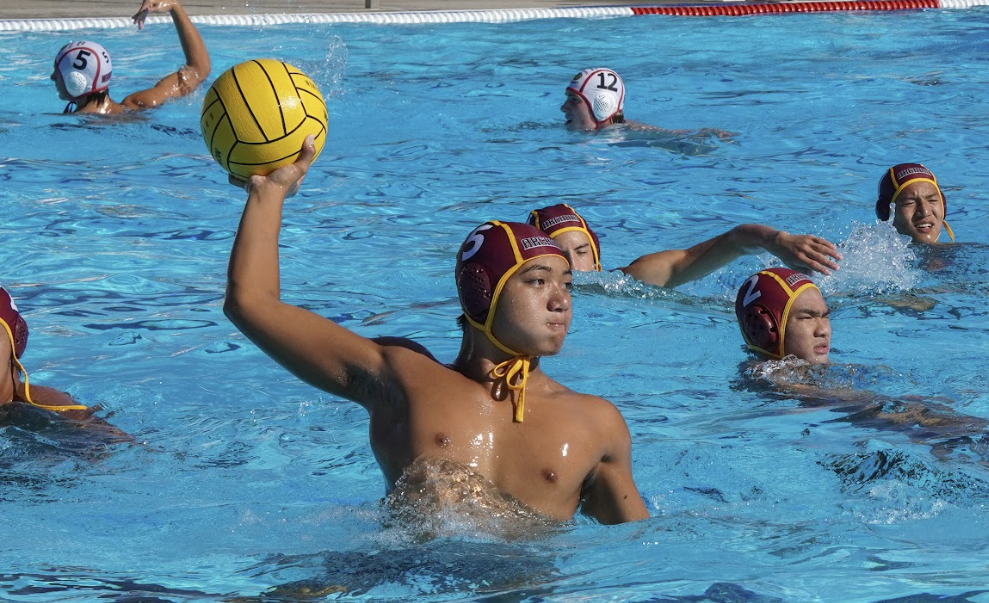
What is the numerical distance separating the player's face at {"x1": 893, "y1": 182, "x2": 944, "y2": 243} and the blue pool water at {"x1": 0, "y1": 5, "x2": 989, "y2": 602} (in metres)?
0.17

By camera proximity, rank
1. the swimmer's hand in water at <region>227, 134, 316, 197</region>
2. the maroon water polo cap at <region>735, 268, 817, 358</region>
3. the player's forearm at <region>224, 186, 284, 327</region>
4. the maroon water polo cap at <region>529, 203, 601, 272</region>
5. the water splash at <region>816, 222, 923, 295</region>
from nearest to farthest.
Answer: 1. the player's forearm at <region>224, 186, 284, 327</region>
2. the swimmer's hand in water at <region>227, 134, 316, 197</region>
3. the maroon water polo cap at <region>735, 268, 817, 358</region>
4. the maroon water polo cap at <region>529, 203, 601, 272</region>
5. the water splash at <region>816, 222, 923, 295</region>

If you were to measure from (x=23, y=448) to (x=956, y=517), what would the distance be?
3011mm

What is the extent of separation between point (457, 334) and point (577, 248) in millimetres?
726

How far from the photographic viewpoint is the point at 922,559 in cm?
304

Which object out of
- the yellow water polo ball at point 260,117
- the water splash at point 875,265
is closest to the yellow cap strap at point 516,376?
the yellow water polo ball at point 260,117

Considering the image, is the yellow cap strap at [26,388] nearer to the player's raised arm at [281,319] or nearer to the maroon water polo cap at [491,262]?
the player's raised arm at [281,319]

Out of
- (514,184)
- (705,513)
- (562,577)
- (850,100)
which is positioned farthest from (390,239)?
(850,100)

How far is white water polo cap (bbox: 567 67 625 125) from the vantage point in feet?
32.6

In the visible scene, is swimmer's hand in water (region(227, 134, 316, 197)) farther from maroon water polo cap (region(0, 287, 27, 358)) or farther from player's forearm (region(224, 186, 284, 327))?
maroon water polo cap (region(0, 287, 27, 358))

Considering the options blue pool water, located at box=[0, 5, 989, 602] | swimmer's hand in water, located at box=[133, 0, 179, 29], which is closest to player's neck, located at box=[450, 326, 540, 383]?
blue pool water, located at box=[0, 5, 989, 602]

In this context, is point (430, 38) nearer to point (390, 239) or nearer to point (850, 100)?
point (850, 100)

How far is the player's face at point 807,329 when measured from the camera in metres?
5.02

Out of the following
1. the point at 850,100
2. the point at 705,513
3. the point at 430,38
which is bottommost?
the point at 705,513

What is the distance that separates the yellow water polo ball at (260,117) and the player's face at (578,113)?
6837 mm
